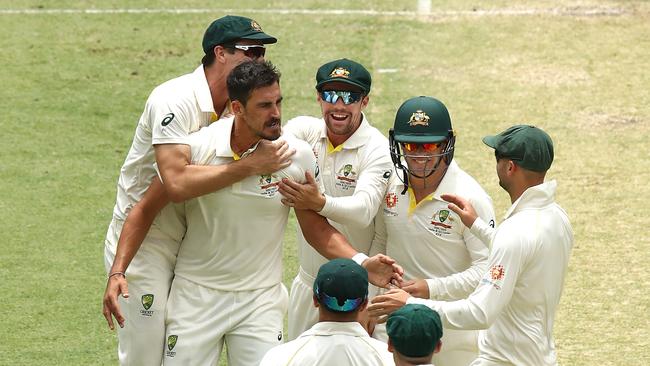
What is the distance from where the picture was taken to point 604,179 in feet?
38.3

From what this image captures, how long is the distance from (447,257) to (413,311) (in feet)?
5.53

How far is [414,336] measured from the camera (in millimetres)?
5070

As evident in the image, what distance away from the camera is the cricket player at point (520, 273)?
6031 mm

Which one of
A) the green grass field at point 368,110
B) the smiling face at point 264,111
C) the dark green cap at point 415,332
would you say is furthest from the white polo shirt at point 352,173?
the green grass field at point 368,110

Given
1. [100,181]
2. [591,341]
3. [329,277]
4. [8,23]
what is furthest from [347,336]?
[8,23]

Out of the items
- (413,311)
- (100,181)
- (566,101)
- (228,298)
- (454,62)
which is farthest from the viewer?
(454,62)

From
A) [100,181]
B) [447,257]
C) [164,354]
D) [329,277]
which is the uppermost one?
[329,277]

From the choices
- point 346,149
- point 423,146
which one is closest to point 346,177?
point 346,149

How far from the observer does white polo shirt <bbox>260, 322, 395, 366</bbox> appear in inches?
212

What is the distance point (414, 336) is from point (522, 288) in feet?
3.90

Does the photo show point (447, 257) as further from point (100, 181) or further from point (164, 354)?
point (100, 181)

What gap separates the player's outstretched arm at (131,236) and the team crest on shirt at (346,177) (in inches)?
36.8

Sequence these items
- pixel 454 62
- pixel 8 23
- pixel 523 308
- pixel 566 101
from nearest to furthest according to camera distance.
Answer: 1. pixel 523 308
2. pixel 566 101
3. pixel 454 62
4. pixel 8 23

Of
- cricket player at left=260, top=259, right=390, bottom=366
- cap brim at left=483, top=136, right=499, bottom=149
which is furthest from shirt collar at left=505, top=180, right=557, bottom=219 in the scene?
cricket player at left=260, top=259, right=390, bottom=366
